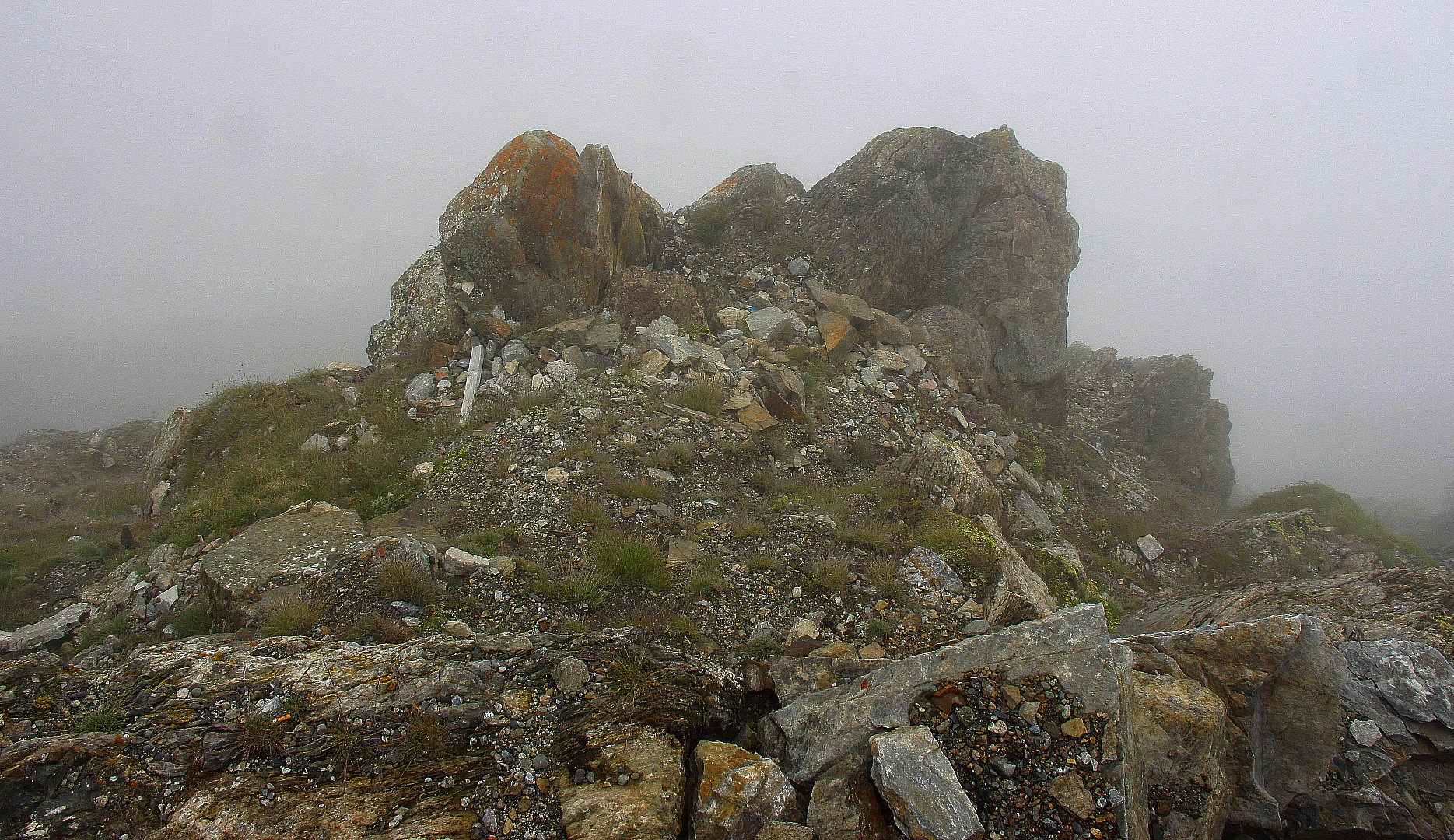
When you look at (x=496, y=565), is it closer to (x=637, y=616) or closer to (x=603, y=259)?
(x=637, y=616)

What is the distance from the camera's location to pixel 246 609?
666 cm

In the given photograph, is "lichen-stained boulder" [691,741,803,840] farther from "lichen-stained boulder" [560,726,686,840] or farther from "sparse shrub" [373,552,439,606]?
"sparse shrub" [373,552,439,606]

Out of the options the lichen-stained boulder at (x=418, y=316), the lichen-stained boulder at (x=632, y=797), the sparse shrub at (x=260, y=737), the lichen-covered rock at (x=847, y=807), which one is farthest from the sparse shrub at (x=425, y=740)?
the lichen-stained boulder at (x=418, y=316)

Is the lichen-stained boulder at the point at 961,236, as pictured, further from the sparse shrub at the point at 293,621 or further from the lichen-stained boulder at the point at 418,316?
the sparse shrub at the point at 293,621

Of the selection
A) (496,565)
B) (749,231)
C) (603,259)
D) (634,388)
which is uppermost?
(749,231)

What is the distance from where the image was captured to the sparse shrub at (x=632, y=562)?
746 centimetres

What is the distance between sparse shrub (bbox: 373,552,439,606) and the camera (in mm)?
6613

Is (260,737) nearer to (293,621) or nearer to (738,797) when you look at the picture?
(293,621)

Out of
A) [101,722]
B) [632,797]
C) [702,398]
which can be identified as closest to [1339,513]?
[702,398]

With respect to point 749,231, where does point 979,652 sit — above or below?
below

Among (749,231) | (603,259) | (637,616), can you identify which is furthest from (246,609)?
(749,231)

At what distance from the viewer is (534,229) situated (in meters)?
14.2

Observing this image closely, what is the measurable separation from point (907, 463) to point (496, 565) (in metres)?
7.08

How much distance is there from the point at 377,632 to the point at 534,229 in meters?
10.4
